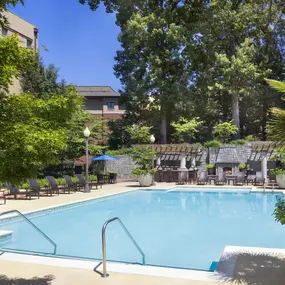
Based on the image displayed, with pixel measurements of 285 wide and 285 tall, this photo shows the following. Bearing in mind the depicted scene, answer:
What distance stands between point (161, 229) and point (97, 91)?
3158cm

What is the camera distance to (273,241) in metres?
8.30

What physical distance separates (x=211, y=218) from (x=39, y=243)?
20.4ft

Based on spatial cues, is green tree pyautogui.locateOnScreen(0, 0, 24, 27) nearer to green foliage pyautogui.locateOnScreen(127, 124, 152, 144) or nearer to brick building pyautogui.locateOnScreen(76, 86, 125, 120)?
green foliage pyautogui.locateOnScreen(127, 124, 152, 144)

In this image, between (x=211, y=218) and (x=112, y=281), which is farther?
(x=211, y=218)

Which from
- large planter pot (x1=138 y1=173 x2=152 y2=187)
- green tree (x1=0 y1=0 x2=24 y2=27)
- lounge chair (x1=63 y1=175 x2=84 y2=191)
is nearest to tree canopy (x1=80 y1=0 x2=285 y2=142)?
large planter pot (x1=138 y1=173 x2=152 y2=187)

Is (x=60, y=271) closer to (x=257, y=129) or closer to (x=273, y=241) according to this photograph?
(x=273, y=241)

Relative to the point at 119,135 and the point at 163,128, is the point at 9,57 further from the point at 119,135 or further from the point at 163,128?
the point at 119,135

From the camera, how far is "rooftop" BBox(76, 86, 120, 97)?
38.3m

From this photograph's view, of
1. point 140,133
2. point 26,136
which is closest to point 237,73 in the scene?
point 140,133

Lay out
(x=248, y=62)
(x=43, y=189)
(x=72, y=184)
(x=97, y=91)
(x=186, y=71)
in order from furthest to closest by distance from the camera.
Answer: (x=97, y=91)
(x=186, y=71)
(x=248, y=62)
(x=43, y=189)
(x=72, y=184)

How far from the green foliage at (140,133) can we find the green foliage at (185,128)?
229cm

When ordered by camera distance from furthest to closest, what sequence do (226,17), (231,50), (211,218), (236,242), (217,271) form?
1. (231,50)
2. (226,17)
3. (211,218)
4. (236,242)
5. (217,271)

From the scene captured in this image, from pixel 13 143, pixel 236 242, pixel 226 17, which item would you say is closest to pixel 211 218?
pixel 236 242

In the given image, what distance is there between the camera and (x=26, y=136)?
348 cm
